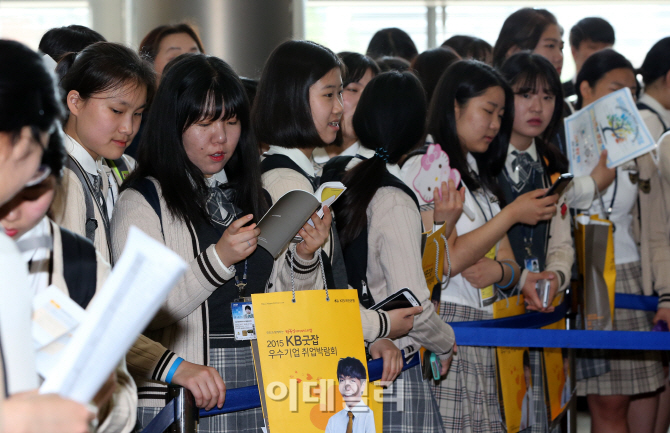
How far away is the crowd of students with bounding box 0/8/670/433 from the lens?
1.12 metres

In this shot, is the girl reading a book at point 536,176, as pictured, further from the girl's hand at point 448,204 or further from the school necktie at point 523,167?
the girl's hand at point 448,204

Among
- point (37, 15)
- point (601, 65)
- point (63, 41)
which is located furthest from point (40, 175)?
point (37, 15)

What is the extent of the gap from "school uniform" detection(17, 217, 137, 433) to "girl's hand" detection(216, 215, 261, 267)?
0.60 metres

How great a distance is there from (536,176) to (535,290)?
0.62 m

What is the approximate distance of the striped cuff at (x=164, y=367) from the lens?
1.76 m

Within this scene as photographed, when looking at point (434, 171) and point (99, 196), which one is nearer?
point (99, 196)

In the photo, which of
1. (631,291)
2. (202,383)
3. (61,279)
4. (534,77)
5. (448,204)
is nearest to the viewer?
(61,279)

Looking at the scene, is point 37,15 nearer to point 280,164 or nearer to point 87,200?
point 280,164

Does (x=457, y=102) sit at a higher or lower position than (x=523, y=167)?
higher

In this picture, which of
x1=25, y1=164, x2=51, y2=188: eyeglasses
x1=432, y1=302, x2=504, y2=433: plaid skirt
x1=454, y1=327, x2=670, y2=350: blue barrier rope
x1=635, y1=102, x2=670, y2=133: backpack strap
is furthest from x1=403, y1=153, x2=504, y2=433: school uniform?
x1=25, y1=164, x2=51, y2=188: eyeglasses

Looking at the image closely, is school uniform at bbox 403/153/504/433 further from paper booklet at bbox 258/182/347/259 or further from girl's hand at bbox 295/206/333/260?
paper booklet at bbox 258/182/347/259

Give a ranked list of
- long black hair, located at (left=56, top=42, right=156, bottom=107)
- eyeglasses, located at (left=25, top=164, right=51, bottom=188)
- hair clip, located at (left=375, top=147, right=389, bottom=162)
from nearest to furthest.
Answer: eyeglasses, located at (left=25, top=164, right=51, bottom=188) < long black hair, located at (left=56, top=42, right=156, bottom=107) < hair clip, located at (left=375, top=147, right=389, bottom=162)

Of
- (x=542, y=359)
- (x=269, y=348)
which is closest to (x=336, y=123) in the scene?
(x=269, y=348)

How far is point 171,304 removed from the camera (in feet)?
6.10
